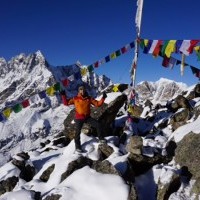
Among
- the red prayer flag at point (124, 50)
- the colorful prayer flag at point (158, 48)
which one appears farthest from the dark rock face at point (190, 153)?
the red prayer flag at point (124, 50)

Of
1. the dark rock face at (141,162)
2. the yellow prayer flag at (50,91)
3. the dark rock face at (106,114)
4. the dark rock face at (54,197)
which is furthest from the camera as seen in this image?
the yellow prayer flag at (50,91)

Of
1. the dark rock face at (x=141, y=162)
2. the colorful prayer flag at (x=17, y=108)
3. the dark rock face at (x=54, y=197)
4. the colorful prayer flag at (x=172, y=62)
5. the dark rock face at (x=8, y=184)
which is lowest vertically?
the dark rock face at (x=8, y=184)

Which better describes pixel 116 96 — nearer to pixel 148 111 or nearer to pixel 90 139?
pixel 90 139

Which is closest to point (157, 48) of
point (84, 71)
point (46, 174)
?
point (84, 71)

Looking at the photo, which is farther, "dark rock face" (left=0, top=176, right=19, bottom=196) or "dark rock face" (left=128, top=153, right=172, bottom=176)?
"dark rock face" (left=0, top=176, right=19, bottom=196)

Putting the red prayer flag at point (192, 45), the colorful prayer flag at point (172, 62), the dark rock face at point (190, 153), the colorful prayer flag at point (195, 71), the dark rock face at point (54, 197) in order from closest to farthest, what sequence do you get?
the dark rock face at point (54, 197), the dark rock face at point (190, 153), the red prayer flag at point (192, 45), the colorful prayer flag at point (172, 62), the colorful prayer flag at point (195, 71)

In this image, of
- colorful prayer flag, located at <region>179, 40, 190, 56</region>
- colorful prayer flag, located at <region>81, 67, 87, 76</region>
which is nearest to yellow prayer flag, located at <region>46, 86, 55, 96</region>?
colorful prayer flag, located at <region>81, 67, 87, 76</region>

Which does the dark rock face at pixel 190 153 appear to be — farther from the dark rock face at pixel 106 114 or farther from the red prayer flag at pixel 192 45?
the dark rock face at pixel 106 114

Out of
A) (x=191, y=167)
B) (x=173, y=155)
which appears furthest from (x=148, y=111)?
(x=191, y=167)

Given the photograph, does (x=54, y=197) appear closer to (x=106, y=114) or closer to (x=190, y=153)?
(x=190, y=153)

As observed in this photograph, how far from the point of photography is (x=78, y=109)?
17844mm

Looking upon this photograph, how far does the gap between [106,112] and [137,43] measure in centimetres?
540

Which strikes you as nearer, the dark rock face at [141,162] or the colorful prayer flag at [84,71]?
the dark rock face at [141,162]

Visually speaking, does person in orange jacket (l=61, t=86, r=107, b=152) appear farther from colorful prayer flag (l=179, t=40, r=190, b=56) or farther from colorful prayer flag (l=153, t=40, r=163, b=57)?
colorful prayer flag (l=153, t=40, r=163, b=57)
